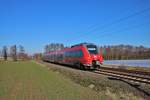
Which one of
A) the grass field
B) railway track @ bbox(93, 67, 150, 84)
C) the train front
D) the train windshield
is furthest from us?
the train windshield

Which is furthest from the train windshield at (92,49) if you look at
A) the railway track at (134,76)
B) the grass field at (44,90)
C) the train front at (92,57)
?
the grass field at (44,90)

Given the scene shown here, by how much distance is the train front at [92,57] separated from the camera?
28656 millimetres

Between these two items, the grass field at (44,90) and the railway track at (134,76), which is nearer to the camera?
the grass field at (44,90)

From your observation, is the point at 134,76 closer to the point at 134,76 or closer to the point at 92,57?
the point at 134,76

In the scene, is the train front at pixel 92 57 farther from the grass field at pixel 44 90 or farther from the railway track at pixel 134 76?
the grass field at pixel 44 90

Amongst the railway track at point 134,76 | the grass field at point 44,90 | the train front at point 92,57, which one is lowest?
the grass field at point 44,90

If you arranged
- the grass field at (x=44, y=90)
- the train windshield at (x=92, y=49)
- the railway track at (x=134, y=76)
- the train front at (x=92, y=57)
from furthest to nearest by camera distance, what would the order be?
the train windshield at (x=92, y=49)
the train front at (x=92, y=57)
the railway track at (x=134, y=76)
the grass field at (x=44, y=90)

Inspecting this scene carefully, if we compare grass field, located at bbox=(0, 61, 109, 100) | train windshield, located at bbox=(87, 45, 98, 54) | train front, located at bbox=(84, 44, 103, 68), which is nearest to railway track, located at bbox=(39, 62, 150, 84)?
grass field, located at bbox=(0, 61, 109, 100)

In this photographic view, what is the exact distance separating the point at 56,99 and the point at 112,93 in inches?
116

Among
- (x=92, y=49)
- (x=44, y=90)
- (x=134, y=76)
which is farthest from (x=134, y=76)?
A: (x=92, y=49)

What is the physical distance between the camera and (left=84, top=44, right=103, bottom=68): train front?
1128 inches

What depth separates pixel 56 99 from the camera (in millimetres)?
10367

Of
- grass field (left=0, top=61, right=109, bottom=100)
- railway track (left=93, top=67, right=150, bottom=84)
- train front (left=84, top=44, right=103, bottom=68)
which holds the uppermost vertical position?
train front (left=84, top=44, right=103, bottom=68)

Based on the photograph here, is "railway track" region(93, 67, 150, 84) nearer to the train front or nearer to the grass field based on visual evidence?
the grass field
